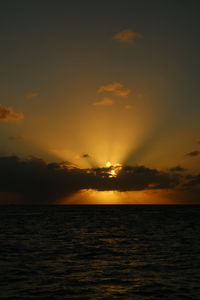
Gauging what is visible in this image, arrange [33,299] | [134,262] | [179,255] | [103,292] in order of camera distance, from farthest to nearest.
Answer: [179,255], [134,262], [103,292], [33,299]

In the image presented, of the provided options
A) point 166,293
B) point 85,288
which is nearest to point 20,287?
point 85,288

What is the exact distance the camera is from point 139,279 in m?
23.0

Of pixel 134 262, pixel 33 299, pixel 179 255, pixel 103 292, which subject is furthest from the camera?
pixel 179 255

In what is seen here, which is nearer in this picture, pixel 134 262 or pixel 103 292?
pixel 103 292

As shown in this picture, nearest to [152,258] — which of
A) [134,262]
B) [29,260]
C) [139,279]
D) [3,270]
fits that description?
[134,262]

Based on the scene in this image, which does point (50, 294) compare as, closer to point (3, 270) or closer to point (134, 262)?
point (3, 270)

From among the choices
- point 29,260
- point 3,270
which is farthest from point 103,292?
point 29,260

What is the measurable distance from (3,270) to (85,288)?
7929 millimetres

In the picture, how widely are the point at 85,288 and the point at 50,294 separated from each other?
2211mm

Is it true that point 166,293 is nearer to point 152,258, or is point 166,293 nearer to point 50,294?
point 50,294

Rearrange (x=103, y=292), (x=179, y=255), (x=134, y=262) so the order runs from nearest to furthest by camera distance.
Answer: (x=103, y=292), (x=134, y=262), (x=179, y=255)

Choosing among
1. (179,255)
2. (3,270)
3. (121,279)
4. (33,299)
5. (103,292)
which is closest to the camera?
(33,299)

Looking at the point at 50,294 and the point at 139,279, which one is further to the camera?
the point at 139,279

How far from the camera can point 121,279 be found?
75.0 ft
